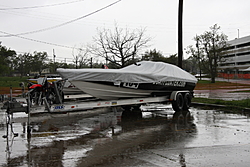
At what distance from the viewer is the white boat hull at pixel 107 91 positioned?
36.9 ft

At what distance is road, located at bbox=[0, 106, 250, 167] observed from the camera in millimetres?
6102

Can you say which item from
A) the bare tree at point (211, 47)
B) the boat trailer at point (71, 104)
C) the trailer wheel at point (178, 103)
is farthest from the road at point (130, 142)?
the bare tree at point (211, 47)

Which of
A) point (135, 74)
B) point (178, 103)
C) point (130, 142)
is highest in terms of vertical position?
point (135, 74)

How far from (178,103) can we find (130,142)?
648 cm

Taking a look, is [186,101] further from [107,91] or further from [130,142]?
[130,142]

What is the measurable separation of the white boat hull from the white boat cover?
0.30 metres

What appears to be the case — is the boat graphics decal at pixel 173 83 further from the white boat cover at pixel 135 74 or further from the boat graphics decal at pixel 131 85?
the boat graphics decal at pixel 131 85

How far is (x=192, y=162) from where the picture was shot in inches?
233

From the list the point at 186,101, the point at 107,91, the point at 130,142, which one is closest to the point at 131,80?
the point at 107,91

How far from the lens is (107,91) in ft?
39.5

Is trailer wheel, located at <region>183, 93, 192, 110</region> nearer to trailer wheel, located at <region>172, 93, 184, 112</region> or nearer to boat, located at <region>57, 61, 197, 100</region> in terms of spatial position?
trailer wheel, located at <region>172, 93, 184, 112</region>

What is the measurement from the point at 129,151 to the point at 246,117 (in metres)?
6.99

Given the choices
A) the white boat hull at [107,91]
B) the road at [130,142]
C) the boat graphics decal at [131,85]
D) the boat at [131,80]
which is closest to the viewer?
the road at [130,142]

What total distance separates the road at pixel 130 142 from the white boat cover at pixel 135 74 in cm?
162
